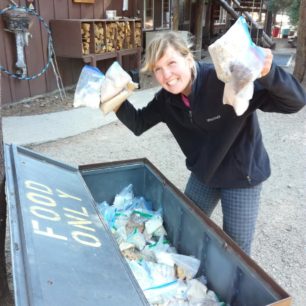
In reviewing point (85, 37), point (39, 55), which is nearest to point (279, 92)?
point (85, 37)

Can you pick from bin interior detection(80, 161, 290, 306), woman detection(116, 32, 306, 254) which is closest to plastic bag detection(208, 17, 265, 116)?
woman detection(116, 32, 306, 254)

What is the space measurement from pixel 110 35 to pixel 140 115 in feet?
17.5

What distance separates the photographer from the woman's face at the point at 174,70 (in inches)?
69.0

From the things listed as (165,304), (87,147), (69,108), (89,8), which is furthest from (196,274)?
(89,8)

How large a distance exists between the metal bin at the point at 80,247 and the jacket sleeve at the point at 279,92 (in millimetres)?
613

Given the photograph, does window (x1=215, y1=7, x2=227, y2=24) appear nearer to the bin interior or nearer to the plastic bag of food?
the bin interior

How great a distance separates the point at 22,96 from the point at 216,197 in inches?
197

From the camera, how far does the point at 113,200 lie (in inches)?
106

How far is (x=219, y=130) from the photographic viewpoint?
1839 mm

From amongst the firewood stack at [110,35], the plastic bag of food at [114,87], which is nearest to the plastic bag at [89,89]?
the plastic bag of food at [114,87]

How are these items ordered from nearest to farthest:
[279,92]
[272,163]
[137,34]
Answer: [279,92] < [272,163] < [137,34]

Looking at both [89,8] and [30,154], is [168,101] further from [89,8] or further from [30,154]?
[89,8]

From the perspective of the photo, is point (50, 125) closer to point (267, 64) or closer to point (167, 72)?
point (167, 72)

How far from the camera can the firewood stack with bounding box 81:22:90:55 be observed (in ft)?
21.2
